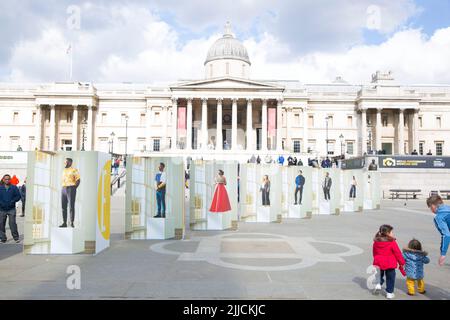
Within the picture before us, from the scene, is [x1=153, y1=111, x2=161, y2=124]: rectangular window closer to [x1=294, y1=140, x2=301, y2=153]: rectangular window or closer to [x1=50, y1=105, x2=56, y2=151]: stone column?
[x1=50, y1=105, x2=56, y2=151]: stone column

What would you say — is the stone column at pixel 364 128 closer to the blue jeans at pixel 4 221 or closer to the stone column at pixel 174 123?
the stone column at pixel 174 123

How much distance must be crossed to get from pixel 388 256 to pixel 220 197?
917cm

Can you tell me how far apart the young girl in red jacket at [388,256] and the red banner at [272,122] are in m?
49.0

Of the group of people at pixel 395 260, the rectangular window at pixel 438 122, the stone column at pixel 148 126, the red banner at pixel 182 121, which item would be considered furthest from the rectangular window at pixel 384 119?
the group of people at pixel 395 260

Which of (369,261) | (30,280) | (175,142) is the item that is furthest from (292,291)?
(175,142)

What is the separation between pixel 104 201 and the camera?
11.1 metres

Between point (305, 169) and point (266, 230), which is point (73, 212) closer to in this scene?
point (266, 230)

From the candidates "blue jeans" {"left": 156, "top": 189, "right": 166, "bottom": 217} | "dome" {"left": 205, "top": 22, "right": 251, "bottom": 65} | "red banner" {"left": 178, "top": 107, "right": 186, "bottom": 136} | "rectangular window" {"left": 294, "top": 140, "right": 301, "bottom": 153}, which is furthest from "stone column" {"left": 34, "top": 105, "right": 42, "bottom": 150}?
"blue jeans" {"left": 156, "top": 189, "right": 166, "bottom": 217}

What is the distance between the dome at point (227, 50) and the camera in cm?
6619

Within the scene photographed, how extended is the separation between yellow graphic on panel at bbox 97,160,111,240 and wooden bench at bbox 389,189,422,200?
30203mm

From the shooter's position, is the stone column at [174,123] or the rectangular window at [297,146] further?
the rectangular window at [297,146]

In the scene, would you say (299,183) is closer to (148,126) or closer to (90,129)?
(148,126)

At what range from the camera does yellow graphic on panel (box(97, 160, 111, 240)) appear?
35.2 ft

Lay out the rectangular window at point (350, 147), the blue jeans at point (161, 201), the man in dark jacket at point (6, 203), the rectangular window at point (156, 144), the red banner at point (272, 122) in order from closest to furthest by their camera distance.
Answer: the man in dark jacket at point (6, 203), the blue jeans at point (161, 201), the red banner at point (272, 122), the rectangular window at point (156, 144), the rectangular window at point (350, 147)
